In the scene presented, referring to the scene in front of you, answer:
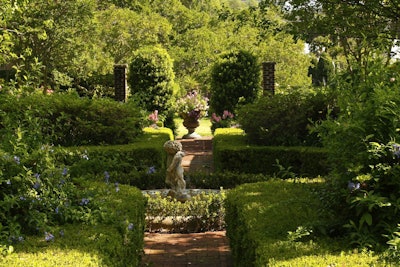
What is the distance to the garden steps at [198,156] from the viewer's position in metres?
12.9

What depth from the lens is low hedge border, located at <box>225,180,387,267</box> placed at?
11.8 feet

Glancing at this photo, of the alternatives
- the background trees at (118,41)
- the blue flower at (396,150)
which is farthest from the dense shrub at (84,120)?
the blue flower at (396,150)

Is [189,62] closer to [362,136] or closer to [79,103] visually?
[79,103]

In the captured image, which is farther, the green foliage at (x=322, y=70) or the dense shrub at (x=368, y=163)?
the green foliage at (x=322, y=70)

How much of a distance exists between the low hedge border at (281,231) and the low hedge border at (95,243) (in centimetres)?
93

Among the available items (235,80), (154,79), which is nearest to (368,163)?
(235,80)

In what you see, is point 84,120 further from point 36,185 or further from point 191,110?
point 191,110

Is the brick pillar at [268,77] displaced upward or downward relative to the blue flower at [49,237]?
upward

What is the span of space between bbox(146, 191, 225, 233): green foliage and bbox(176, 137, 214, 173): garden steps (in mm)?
3421

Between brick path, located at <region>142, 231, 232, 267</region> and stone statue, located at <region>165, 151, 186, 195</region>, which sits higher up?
stone statue, located at <region>165, 151, 186, 195</region>

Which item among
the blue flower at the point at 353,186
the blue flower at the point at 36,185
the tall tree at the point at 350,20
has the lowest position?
the blue flower at the point at 36,185

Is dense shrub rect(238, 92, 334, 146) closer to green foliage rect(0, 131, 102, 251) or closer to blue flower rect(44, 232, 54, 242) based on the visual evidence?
green foliage rect(0, 131, 102, 251)

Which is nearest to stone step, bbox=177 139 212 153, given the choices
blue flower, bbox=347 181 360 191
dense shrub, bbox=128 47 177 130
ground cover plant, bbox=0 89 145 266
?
dense shrub, bbox=128 47 177 130

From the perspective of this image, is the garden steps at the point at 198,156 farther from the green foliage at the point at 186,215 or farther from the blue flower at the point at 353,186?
the blue flower at the point at 353,186
